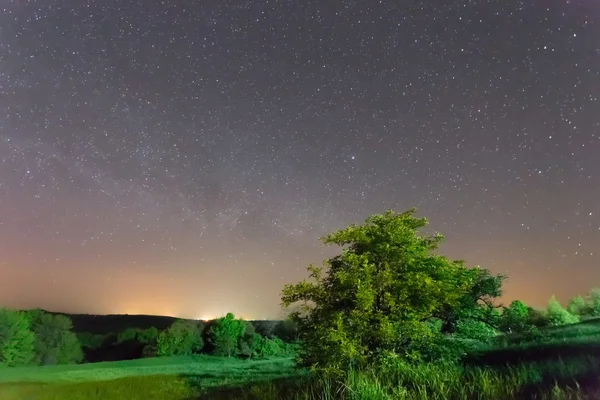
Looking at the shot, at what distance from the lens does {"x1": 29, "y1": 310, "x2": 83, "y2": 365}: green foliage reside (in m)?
80.2

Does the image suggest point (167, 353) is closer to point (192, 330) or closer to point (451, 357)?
point (192, 330)

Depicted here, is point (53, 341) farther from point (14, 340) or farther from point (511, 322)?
point (511, 322)

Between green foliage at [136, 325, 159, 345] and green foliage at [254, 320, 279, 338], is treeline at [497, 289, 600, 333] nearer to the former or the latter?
green foliage at [254, 320, 279, 338]

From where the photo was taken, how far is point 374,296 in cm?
1853

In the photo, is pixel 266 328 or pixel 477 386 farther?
pixel 266 328

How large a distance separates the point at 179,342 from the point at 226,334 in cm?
845

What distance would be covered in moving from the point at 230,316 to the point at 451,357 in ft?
265

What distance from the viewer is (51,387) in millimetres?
32500

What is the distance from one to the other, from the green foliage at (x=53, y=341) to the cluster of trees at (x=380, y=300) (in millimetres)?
74640

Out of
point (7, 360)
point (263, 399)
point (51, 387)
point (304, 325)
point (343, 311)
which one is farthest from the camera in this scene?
point (7, 360)

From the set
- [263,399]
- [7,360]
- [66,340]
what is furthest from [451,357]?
[66,340]

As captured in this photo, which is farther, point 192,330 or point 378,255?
point 192,330

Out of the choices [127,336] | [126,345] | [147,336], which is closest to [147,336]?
[147,336]

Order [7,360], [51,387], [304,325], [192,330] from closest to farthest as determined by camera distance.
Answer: [304,325], [51,387], [7,360], [192,330]
